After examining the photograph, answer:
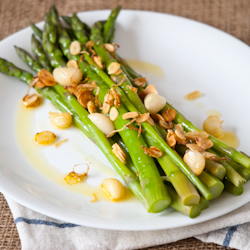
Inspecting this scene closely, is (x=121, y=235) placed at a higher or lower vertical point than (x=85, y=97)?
lower

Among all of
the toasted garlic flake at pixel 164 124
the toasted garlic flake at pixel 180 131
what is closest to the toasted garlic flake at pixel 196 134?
the toasted garlic flake at pixel 180 131

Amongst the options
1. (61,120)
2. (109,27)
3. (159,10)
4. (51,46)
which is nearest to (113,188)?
(61,120)

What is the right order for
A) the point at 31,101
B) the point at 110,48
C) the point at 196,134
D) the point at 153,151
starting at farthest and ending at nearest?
the point at 110,48 < the point at 31,101 < the point at 196,134 < the point at 153,151

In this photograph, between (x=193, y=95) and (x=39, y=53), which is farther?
(x=39, y=53)

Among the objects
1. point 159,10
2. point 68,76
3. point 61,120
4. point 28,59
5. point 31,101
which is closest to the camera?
point 61,120

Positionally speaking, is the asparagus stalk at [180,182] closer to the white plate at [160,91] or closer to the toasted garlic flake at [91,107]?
the white plate at [160,91]

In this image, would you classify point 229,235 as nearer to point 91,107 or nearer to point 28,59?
point 91,107

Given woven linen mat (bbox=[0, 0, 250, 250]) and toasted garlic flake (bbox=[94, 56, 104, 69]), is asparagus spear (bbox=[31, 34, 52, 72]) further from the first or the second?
woven linen mat (bbox=[0, 0, 250, 250])

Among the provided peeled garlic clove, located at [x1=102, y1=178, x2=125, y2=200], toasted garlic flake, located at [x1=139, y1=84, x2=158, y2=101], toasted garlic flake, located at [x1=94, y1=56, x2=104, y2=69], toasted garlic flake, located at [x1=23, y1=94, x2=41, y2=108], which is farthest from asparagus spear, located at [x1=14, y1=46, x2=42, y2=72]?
peeled garlic clove, located at [x1=102, y1=178, x2=125, y2=200]
